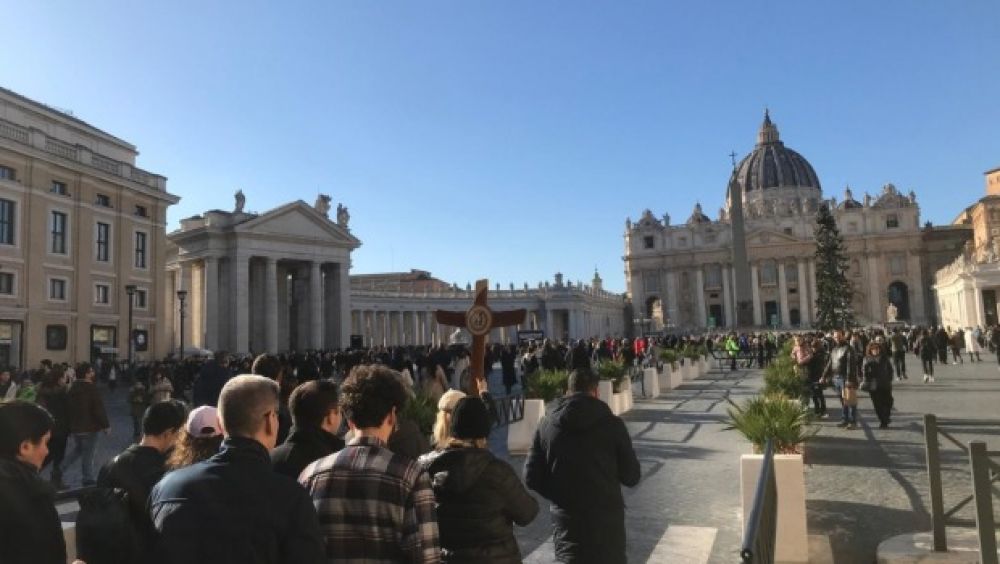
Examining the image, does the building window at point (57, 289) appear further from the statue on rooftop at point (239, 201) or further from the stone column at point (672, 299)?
the stone column at point (672, 299)

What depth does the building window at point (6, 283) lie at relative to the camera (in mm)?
30656

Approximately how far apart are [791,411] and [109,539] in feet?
25.8

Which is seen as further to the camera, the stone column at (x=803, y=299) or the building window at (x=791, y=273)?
the building window at (x=791, y=273)

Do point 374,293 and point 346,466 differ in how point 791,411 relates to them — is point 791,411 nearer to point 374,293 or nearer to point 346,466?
point 346,466

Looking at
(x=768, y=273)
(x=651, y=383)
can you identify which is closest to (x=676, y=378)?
(x=651, y=383)

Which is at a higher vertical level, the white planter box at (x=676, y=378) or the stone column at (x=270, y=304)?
the stone column at (x=270, y=304)

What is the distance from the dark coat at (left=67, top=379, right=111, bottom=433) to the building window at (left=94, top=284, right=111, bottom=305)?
1137 inches

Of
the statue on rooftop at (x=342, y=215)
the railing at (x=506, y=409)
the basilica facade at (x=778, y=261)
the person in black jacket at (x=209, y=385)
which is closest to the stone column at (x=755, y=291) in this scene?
the basilica facade at (x=778, y=261)

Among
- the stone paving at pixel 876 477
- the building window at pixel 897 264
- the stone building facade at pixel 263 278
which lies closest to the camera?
the stone paving at pixel 876 477

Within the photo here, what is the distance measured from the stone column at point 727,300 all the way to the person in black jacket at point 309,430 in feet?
346

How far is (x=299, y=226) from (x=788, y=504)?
49421 mm

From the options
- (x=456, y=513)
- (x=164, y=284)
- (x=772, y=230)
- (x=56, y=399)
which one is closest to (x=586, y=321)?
(x=772, y=230)

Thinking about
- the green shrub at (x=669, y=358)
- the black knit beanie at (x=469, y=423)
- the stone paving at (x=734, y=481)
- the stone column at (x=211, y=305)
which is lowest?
the stone paving at (x=734, y=481)

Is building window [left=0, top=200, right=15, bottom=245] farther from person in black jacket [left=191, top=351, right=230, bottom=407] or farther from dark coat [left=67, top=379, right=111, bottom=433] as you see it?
person in black jacket [left=191, top=351, right=230, bottom=407]
